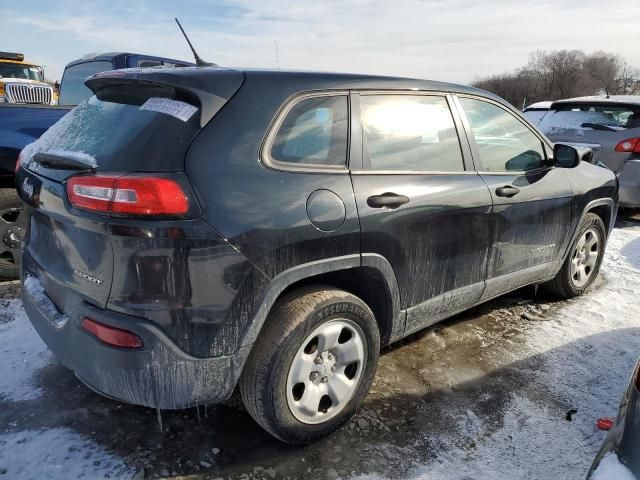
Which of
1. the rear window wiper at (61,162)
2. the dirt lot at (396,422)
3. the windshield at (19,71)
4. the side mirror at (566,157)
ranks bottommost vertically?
the dirt lot at (396,422)

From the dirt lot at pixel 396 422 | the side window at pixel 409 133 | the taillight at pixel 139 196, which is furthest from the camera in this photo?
the side window at pixel 409 133

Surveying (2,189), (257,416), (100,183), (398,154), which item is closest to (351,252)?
(398,154)

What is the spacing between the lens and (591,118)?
6.86m

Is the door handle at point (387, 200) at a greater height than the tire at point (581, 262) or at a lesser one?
greater

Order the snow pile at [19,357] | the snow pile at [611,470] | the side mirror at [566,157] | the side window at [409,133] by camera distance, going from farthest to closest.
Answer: the side mirror at [566,157] → the snow pile at [19,357] → the side window at [409,133] → the snow pile at [611,470]

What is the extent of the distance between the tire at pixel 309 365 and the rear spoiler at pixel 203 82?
0.88 meters

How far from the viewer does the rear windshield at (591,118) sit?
653 cm

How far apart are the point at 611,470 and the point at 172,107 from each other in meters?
2.03

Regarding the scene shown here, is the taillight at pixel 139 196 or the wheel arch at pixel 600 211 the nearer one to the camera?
the taillight at pixel 139 196

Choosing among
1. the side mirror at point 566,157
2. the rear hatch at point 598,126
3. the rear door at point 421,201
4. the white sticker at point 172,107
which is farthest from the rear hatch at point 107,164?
the rear hatch at point 598,126

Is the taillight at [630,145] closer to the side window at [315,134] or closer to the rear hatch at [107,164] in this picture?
the side window at [315,134]

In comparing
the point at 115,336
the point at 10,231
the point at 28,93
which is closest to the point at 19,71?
the point at 28,93

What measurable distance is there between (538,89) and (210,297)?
212 ft

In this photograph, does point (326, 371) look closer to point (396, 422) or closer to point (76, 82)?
point (396, 422)
